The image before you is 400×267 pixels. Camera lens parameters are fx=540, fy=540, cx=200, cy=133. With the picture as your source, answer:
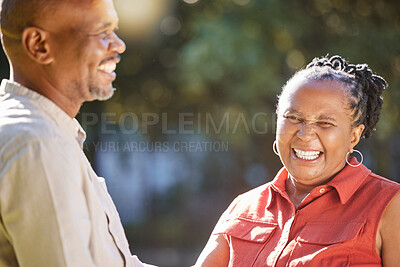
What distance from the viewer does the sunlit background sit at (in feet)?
22.3

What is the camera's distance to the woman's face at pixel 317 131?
2562 mm

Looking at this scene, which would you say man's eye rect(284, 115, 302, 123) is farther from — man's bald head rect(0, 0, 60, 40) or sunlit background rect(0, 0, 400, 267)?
sunlit background rect(0, 0, 400, 267)

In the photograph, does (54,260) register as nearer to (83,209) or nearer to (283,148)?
(83,209)

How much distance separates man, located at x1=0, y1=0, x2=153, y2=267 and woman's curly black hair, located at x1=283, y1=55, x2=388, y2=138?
107cm

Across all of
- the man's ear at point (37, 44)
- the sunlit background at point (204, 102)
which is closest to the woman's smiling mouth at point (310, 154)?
the man's ear at point (37, 44)

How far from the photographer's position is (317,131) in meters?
2.57

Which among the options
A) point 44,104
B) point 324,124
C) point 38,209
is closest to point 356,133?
point 324,124

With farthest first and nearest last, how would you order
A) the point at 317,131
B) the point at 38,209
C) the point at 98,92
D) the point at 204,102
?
the point at 204,102 < the point at 317,131 < the point at 98,92 < the point at 38,209

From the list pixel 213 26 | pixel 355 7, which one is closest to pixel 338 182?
pixel 213 26

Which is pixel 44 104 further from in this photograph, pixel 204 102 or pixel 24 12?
pixel 204 102

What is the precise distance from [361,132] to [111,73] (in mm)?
1313

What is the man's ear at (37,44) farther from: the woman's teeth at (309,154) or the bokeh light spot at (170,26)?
the bokeh light spot at (170,26)

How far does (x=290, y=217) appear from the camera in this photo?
2551 mm

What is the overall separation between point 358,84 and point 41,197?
1.65m
